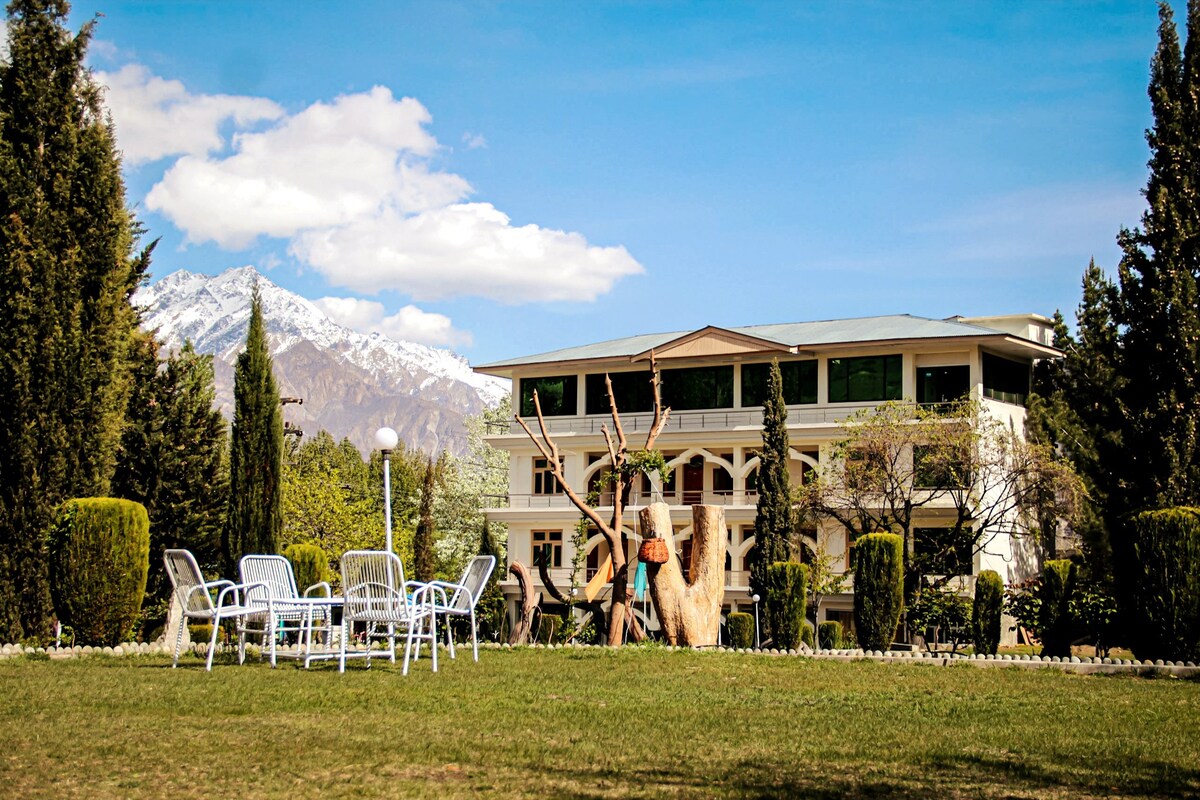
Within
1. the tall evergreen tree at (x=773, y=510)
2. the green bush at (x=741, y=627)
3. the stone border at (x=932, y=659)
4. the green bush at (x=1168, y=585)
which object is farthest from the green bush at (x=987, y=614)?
the tall evergreen tree at (x=773, y=510)

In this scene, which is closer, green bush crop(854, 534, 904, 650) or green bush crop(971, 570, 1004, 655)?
green bush crop(971, 570, 1004, 655)

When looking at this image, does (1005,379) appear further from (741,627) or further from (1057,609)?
(1057,609)

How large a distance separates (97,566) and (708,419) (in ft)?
98.7

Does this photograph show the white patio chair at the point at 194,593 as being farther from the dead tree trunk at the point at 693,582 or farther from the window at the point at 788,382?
the window at the point at 788,382

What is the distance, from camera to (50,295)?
17625 millimetres

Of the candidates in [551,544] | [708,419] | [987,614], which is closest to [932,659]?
[987,614]

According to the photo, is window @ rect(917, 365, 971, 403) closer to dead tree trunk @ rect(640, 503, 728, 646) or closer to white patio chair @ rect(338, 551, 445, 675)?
dead tree trunk @ rect(640, 503, 728, 646)

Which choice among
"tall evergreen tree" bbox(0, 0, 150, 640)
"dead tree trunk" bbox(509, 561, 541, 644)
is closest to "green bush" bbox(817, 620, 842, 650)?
"dead tree trunk" bbox(509, 561, 541, 644)

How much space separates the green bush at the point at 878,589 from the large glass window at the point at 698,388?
22282mm

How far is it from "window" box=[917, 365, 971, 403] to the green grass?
2805 cm

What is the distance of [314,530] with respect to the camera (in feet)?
153

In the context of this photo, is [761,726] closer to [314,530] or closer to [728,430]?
[728,430]

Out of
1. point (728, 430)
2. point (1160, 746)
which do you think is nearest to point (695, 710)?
point (1160, 746)

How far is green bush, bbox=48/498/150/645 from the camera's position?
51.3 feet
